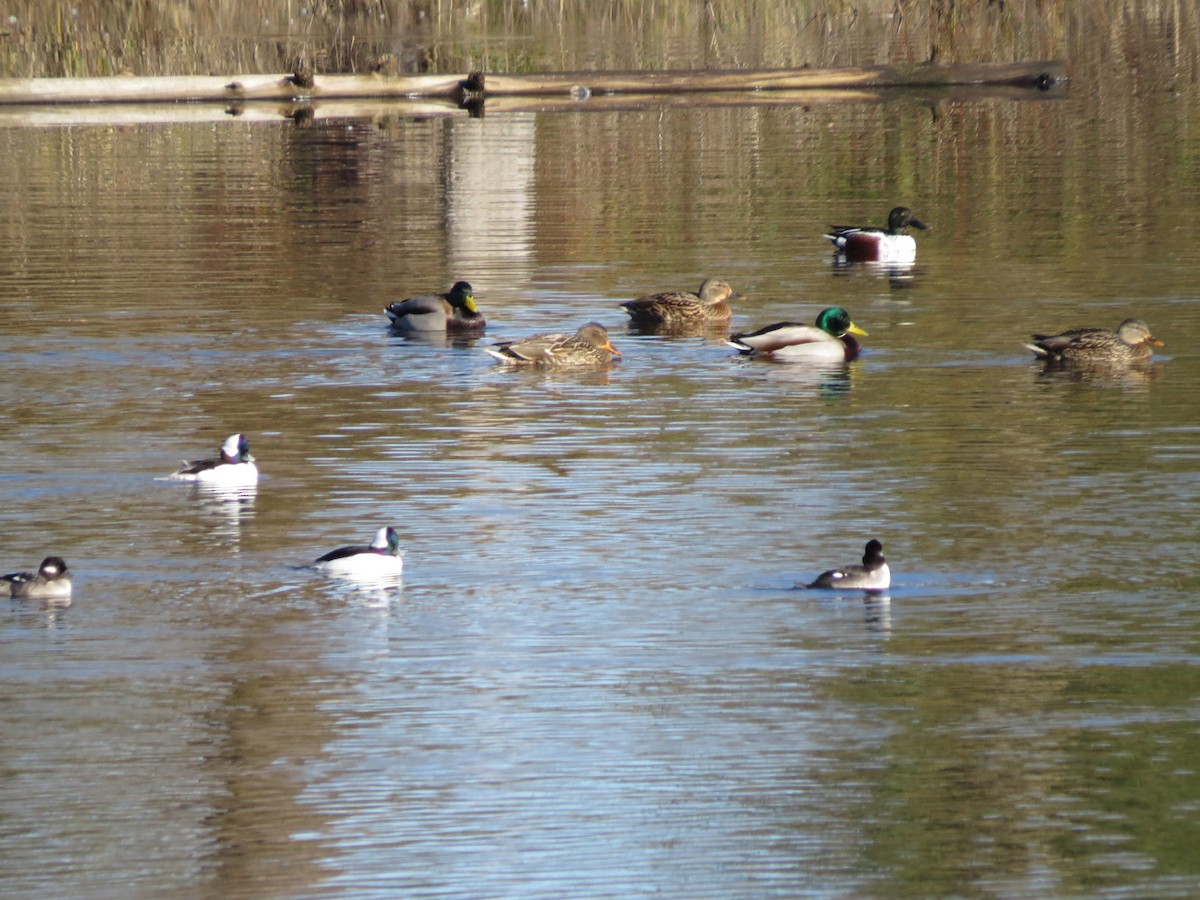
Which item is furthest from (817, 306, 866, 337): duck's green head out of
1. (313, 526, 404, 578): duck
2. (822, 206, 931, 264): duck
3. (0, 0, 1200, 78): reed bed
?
(0, 0, 1200, 78): reed bed

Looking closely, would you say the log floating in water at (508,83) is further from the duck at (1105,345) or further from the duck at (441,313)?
the duck at (1105,345)

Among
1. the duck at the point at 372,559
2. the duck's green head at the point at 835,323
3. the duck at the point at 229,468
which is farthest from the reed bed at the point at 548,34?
the duck at the point at 372,559

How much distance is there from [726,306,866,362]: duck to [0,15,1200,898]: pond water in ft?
0.72

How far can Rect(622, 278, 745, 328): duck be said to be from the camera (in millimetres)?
21391

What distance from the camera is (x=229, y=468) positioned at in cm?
1459

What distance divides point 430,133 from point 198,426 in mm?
24417

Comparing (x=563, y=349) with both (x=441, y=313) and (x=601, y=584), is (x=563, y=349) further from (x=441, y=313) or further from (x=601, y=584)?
(x=601, y=584)

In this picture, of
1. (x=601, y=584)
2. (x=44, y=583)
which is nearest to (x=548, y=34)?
(x=601, y=584)

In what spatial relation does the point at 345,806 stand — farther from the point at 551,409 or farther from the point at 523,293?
the point at 523,293

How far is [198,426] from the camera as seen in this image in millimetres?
17000

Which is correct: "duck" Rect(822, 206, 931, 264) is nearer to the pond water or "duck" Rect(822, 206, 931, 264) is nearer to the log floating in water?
the pond water

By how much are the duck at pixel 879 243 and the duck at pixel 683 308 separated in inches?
166

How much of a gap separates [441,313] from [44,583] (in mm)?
9293

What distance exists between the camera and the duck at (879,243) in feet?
84.2
